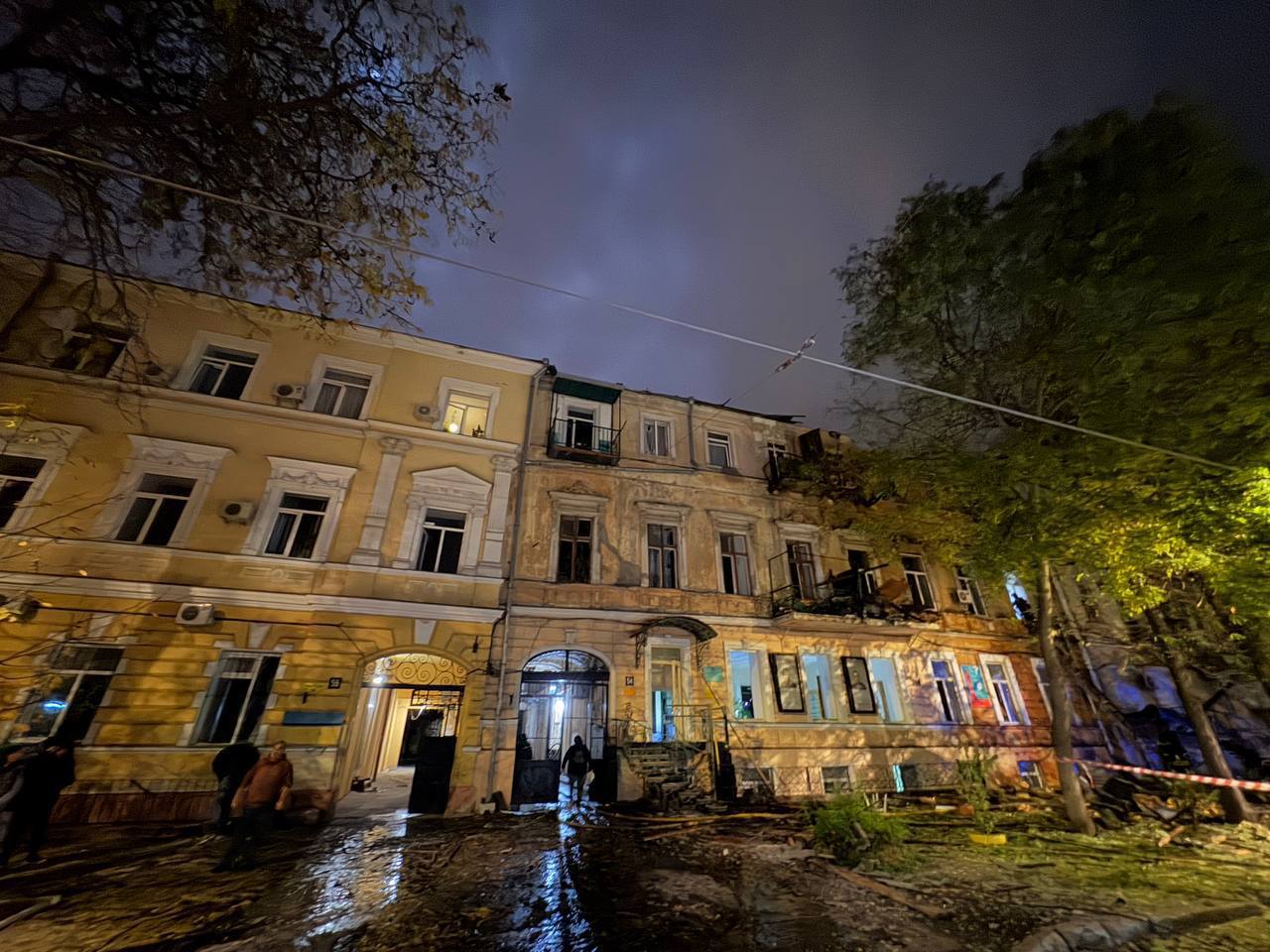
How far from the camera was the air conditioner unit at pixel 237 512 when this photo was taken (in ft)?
38.3

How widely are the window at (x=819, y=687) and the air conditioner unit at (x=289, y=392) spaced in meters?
17.1

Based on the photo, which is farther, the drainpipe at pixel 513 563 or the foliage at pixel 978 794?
the drainpipe at pixel 513 563

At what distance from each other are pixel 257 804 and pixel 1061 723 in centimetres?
1551

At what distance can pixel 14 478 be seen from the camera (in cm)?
1091

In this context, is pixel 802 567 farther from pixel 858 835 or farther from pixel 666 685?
pixel 858 835

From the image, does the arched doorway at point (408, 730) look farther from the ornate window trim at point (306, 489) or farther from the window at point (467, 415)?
the window at point (467, 415)

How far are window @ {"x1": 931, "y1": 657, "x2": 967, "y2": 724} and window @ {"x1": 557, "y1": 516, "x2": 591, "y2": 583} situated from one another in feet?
42.0

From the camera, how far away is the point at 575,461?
1534 centimetres

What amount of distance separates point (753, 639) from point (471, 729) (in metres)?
8.37

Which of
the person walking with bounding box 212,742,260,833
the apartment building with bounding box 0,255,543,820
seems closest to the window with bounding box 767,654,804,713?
the apartment building with bounding box 0,255,543,820

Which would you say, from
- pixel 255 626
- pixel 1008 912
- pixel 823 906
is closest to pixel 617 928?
pixel 823 906

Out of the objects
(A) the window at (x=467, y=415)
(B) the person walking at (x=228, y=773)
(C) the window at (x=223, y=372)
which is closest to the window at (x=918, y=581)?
(A) the window at (x=467, y=415)

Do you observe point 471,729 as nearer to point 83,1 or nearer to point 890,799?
point 890,799

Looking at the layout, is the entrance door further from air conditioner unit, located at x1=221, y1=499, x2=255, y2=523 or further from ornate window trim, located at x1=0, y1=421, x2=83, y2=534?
ornate window trim, located at x1=0, y1=421, x2=83, y2=534
